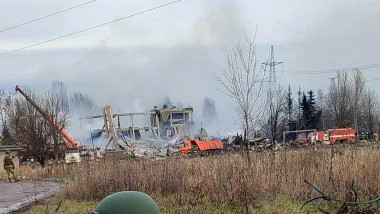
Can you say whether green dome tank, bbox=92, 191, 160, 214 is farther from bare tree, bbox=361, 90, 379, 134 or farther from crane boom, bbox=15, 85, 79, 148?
bare tree, bbox=361, 90, 379, 134

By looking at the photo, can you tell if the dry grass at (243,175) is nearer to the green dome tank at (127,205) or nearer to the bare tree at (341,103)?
the green dome tank at (127,205)

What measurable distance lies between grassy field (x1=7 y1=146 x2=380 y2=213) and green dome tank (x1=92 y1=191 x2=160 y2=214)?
187 inches

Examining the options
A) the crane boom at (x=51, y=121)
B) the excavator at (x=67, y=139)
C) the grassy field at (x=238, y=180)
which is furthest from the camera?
the crane boom at (x=51, y=121)

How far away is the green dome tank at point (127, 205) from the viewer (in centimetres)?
421

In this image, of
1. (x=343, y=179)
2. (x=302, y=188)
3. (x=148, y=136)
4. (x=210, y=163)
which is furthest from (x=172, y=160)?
(x=148, y=136)

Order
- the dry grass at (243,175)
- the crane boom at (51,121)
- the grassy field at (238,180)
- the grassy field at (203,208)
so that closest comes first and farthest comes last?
the grassy field at (203,208), the grassy field at (238,180), the dry grass at (243,175), the crane boom at (51,121)

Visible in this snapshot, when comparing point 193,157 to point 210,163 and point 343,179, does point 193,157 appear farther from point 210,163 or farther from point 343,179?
point 343,179

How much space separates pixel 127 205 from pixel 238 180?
5680 millimetres

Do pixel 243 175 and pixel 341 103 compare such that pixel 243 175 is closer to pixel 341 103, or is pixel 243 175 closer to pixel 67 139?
pixel 67 139

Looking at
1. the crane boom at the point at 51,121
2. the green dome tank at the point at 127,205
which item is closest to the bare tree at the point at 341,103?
the crane boom at the point at 51,121

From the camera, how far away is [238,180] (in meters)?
9.62

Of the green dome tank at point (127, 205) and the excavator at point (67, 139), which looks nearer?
the green dome tank at point (127, 205)

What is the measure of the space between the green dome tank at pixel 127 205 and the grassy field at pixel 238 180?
4751mm

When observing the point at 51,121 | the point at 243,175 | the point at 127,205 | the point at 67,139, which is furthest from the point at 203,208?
the point at 67,139
